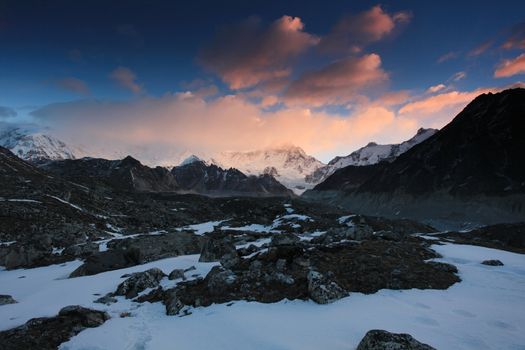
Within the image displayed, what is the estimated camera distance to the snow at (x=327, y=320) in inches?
556

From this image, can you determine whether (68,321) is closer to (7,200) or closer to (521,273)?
(521,273)

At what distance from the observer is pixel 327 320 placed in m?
16.0

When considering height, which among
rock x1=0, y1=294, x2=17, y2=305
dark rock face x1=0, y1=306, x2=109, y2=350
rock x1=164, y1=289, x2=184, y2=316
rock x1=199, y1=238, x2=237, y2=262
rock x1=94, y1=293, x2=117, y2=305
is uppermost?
rock x1=199, y1=238, x2=237, y2=262

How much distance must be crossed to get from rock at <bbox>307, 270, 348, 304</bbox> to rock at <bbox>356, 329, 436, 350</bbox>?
6.41 metres

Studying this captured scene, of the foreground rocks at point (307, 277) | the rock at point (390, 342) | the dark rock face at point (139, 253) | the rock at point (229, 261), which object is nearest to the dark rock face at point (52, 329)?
the foreground rocks at point (307, 277)

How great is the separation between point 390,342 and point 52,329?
→ 48.9 ft

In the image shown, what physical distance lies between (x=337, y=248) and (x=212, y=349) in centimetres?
1710

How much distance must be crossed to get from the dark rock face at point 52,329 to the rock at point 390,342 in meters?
12.8

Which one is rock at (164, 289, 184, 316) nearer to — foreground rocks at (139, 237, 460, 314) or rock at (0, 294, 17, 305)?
foreground rocks at (139, 237, 460, 314)

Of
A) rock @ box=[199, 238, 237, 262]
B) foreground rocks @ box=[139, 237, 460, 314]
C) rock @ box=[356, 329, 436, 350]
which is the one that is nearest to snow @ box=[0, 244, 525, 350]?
foreground rocks @ box=[139, 237, 460, 314]

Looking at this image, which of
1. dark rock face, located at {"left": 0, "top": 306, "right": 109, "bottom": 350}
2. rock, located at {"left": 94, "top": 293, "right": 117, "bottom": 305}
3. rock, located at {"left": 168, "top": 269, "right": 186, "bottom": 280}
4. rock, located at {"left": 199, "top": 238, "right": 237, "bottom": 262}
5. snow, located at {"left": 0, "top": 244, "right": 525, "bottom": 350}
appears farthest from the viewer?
rock, located at {"left": 199, "top": 238, "right": 237, "bottom": 262}

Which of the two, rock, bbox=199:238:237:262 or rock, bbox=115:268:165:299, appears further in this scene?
rock, bbox=199:238:237:262

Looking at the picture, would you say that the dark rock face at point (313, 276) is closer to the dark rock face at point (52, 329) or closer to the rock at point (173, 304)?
the rock at point (173, 304)

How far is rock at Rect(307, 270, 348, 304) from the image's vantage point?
1859 cm
